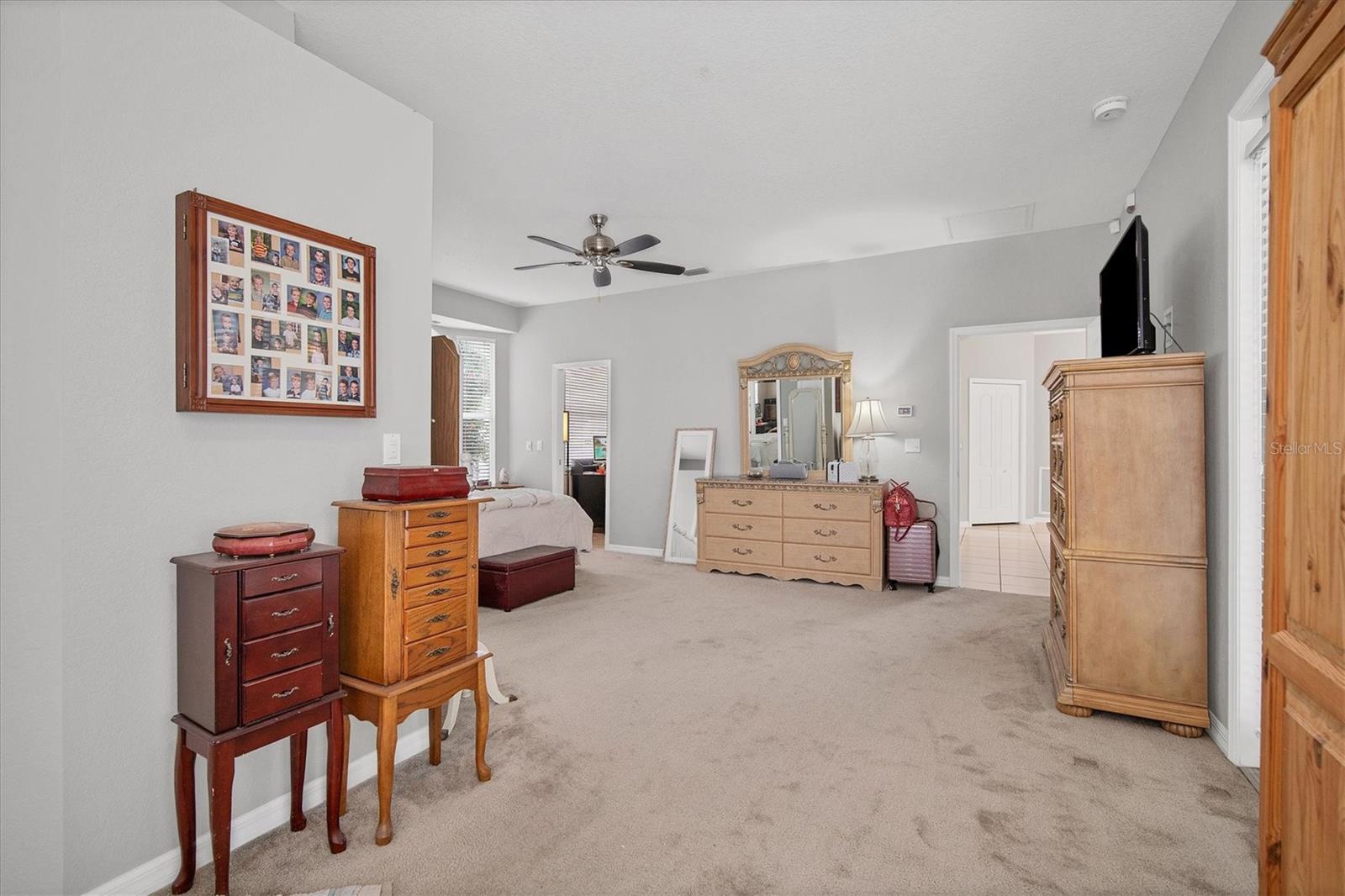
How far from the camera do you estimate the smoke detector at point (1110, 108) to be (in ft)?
10.4

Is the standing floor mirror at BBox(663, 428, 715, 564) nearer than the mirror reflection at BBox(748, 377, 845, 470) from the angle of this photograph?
No

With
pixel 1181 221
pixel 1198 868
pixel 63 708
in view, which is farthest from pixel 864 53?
pixel 63 708

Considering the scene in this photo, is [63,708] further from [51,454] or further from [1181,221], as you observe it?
[1181,221]

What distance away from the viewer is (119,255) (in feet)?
5.91

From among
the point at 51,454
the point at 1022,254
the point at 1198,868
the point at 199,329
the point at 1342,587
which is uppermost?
the point at 1022,254

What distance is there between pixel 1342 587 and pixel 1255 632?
2.03 metres

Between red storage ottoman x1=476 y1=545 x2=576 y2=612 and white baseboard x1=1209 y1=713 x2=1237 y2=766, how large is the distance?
159 inches

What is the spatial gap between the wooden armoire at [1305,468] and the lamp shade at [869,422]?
15.4ft

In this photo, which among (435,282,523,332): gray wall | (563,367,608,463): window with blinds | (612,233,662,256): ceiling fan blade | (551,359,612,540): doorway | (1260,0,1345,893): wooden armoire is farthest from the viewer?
(563,367,608,463): window with blinds

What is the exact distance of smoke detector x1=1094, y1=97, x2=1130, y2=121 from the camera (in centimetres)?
316

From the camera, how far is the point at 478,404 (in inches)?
311

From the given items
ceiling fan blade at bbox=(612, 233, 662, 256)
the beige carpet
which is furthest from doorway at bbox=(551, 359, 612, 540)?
the beige carpet

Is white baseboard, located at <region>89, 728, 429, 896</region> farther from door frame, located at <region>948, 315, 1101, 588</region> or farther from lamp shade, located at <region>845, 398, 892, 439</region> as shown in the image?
door frame, located at <region>948, 315, 1101, 588</region>

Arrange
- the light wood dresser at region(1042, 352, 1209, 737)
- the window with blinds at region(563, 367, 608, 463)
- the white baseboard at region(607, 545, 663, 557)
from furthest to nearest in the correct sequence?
1. the window with blinds at region(563, 367, 608, 463)
2. the white baseboard at region(607, 545, 663, 557)
3. the light wood dresser at region(1042, 352, 1209, 737)
